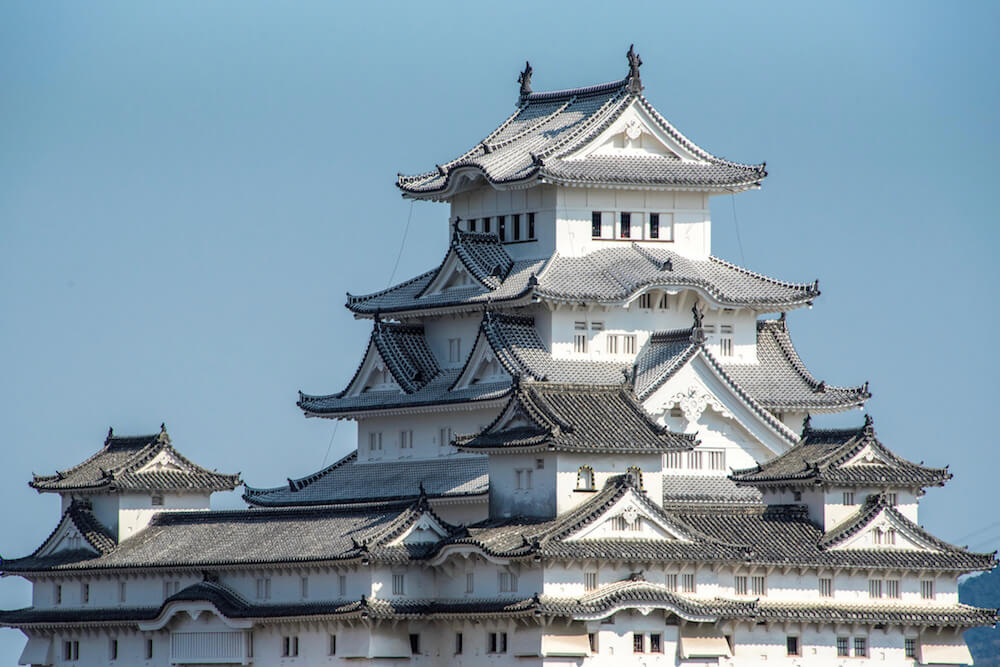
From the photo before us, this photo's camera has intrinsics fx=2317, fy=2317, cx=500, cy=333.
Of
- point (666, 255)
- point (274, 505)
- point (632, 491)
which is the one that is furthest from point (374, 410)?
point (632, 491)

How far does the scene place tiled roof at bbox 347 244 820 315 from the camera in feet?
270

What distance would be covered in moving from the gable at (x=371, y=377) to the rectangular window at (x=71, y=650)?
14.1 m

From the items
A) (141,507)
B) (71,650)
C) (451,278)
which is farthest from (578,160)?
(71,650)

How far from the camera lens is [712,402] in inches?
3236

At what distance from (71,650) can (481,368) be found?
17.9 metres

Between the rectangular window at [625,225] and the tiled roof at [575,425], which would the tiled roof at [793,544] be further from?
the rectangular window at [625,225]

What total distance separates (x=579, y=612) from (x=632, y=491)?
14.3 feet

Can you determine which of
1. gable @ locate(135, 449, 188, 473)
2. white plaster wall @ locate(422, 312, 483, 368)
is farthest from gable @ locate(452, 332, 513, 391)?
gable @ locate(135, 449, 188, 473)

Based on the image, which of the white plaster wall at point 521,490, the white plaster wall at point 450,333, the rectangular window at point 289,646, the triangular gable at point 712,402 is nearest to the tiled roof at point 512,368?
the white plaster wall at point 450,333

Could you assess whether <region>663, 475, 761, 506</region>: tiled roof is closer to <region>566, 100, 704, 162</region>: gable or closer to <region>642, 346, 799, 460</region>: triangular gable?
<region>642, 346, 799, 460</region>: triangular gable

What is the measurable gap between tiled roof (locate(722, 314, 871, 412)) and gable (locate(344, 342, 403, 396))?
1280cm

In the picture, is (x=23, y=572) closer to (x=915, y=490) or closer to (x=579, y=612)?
(x=579, y=612)

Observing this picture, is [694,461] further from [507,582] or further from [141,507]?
[141,507]

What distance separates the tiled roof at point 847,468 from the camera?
76.6m
